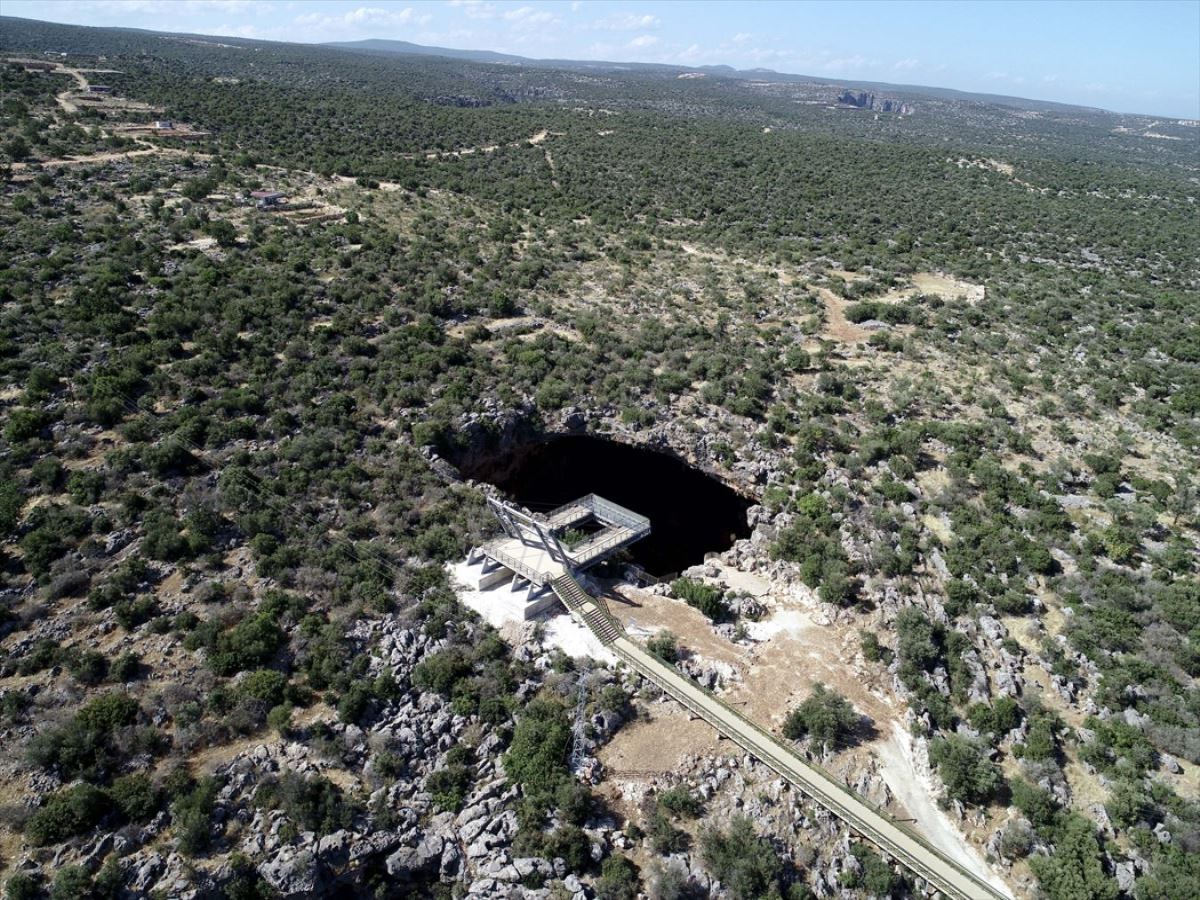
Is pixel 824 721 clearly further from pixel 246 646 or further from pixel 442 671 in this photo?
pixel 246 646

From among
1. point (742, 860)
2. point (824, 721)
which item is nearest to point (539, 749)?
point (742, 860)

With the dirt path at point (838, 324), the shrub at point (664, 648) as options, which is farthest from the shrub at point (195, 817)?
the dirt path at point (838, 324)

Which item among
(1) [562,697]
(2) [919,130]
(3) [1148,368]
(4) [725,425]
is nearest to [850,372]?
(4) [725,425]

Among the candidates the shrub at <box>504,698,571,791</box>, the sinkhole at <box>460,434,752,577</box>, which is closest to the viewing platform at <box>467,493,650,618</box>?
the shrub at <box>504,698,571,791</box>

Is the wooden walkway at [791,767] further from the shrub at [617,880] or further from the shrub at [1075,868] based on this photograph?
the shrub at [617,880]

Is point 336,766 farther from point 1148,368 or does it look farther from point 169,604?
point 1148,368

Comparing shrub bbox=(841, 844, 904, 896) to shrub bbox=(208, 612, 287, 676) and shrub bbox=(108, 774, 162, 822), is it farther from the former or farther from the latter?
shrub bbox=(208, 612, 287, 676)
